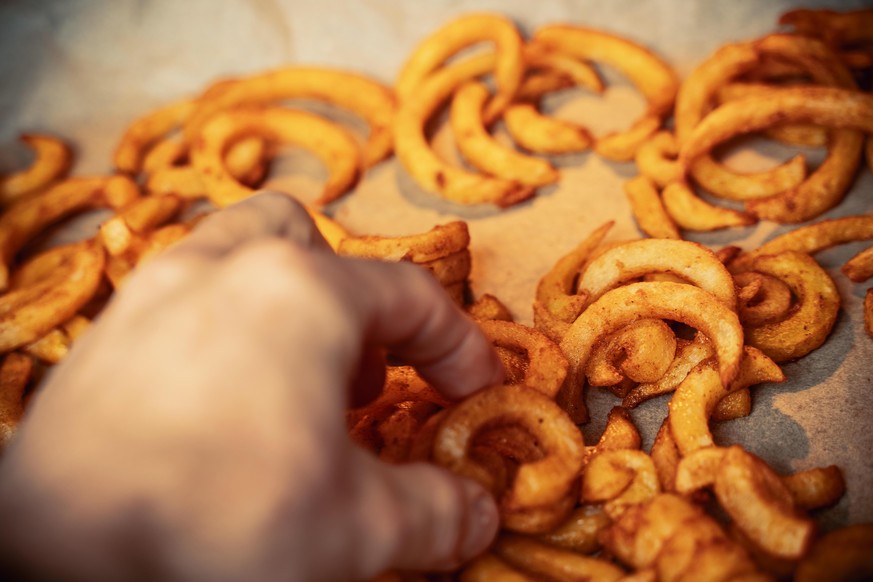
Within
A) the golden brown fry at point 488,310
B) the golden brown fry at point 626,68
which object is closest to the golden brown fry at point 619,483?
the golden brown fry at point 488,310

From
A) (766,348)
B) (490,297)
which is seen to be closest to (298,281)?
(490,297)

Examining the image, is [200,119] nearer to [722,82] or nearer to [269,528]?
[722,82]

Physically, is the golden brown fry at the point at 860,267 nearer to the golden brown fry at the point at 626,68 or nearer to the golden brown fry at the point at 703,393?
the golden brown fry at the point at 703,393

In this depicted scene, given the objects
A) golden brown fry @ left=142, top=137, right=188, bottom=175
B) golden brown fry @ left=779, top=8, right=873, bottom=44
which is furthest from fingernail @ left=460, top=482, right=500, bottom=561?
golden brown fry @ left=779, top=8, right=873, bottom=44

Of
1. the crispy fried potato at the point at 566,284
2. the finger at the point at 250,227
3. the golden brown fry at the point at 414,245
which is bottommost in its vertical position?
the crispy fried potato at the point at 566,284

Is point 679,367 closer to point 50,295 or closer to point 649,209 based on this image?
point 649,209

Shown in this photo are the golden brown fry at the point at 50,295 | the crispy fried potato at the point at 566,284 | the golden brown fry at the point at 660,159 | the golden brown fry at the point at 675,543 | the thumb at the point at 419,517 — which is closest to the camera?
the thumb at the point at 419,517

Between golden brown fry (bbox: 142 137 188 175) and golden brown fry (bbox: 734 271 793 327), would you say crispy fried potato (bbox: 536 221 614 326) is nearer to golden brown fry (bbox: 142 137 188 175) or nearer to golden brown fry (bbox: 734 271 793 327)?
golden brown fry (bbox: 734 271 793 327)
